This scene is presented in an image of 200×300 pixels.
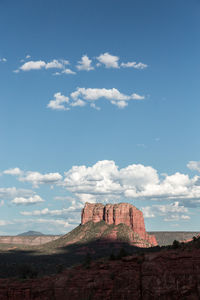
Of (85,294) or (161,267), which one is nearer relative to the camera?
(161,267)

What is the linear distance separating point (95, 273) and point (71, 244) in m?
161

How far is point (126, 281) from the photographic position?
1218 inches

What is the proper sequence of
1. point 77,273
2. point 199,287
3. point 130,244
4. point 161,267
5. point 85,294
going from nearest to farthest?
point 199,287
point 161,267
point 85,294
point 77,273
point 130,244

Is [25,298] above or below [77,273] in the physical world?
below

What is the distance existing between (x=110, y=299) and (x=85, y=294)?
2.65m

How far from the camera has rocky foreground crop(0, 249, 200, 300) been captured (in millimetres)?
28266

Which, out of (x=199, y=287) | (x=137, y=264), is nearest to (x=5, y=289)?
(x=137, y=264)

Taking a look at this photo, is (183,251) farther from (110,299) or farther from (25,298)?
(25,298)

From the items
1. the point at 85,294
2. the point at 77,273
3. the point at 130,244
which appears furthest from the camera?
the point at 130,244

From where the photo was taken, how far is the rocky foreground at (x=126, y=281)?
92.7 ft

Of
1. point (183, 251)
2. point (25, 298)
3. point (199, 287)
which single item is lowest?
point (25, 298)

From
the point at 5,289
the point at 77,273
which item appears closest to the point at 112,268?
the point at 77,273

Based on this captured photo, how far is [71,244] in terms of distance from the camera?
7470 inches

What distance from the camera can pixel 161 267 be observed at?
98.1 ft
